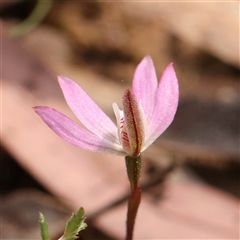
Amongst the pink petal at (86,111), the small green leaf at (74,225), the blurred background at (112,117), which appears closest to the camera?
the small green leaf at (74,225)

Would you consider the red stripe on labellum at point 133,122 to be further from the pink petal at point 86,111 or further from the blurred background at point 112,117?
the blurred background at point 112,117

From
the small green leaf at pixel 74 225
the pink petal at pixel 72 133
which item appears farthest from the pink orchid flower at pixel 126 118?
the small green leaf at pixel 74 225

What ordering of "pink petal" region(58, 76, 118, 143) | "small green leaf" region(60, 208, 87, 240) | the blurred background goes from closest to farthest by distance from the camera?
1. "small green leaf" region(60, 208, 87, 240)
2. "pink petal" region(58, 76, 118, 143)
3. the blurred background

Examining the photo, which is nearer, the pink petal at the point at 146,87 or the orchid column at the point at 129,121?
the orchid column at the point at 129,121

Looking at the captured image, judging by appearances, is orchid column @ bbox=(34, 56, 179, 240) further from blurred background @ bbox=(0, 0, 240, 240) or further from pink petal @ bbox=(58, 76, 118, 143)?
blurred background @ bbox=(0, 0, 240, 240)

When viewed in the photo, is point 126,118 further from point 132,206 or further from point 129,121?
point 132,206

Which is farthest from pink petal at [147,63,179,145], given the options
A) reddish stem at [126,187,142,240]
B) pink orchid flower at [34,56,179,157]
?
reddish stem at [126,187,142,240]
